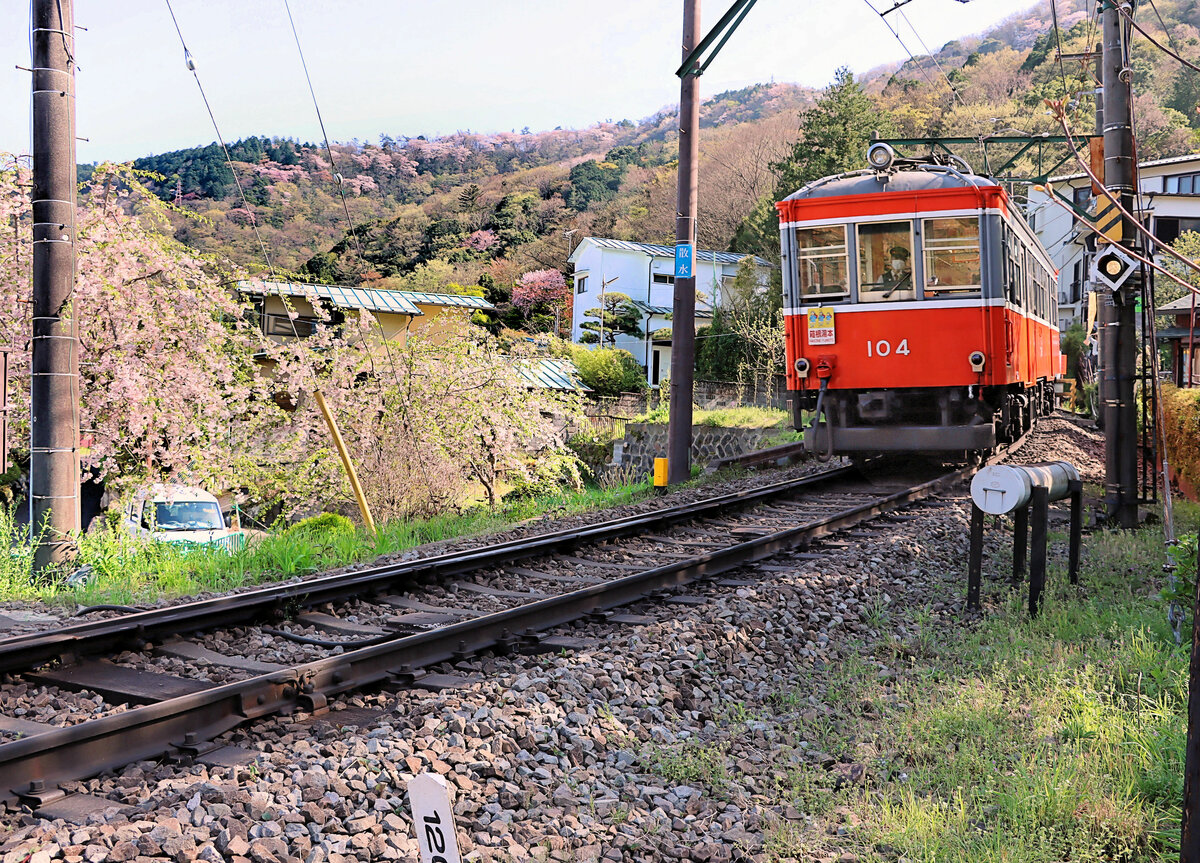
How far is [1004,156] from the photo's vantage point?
2023 inches

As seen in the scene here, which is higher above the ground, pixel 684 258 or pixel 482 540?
pixel 684 258

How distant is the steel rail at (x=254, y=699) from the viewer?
10.8 feet

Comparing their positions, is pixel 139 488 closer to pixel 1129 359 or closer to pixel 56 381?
pixel 56 381

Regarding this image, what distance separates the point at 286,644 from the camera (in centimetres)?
520

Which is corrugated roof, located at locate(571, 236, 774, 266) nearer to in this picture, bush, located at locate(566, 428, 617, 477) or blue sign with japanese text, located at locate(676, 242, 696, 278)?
bush, located at locate(566, 428, 617, 477)

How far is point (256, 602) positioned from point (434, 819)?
377 centimetres

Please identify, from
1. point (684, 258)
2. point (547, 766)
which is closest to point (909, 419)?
point (684, 258)

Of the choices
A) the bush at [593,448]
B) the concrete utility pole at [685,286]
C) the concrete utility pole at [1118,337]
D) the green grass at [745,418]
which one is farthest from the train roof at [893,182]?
the bush at [593,448]

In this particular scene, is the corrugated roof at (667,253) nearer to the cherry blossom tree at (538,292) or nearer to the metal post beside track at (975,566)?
the cherry blossom tree at (538,292)

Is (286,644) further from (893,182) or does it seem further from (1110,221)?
(893,182)

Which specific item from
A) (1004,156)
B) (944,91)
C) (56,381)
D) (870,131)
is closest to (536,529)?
(56,381)

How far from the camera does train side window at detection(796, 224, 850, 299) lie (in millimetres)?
11172

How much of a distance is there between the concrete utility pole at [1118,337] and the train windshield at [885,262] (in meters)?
2.13

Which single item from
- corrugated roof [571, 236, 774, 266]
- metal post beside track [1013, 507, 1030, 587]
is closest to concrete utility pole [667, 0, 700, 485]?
metal post beside track [1013, 507, 1030, 587]
